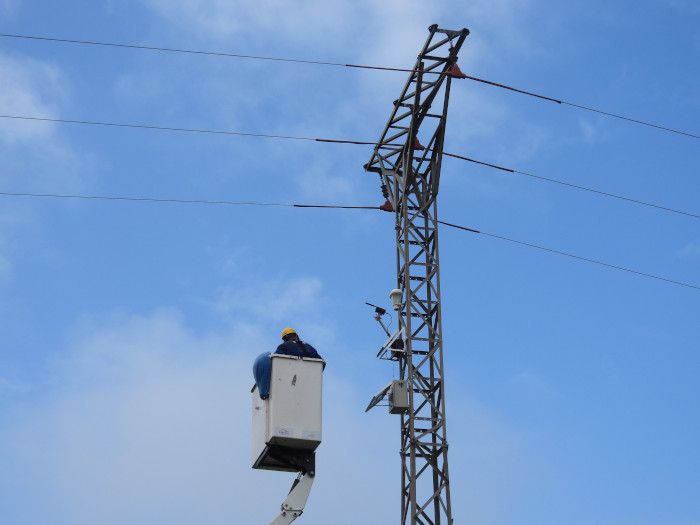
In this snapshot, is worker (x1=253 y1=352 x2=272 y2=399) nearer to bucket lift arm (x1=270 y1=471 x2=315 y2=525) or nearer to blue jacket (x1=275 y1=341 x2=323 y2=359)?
blue jacket (x1=275 y1=341 x2=323 y2=359)

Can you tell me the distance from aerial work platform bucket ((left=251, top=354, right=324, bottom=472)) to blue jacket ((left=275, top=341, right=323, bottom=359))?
12 centimetres

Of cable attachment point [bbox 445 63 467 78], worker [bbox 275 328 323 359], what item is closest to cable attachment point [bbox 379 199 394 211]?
cable attachment point [bbox 445 63 467 78]

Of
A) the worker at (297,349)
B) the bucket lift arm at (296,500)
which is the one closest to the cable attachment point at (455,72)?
the worker at (297,349)

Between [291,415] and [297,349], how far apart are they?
888 mm

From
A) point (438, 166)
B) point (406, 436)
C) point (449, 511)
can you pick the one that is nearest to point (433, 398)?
point (406, 436)

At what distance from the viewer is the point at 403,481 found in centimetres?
1984

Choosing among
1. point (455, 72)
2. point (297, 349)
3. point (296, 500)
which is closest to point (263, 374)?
point (297, 349)

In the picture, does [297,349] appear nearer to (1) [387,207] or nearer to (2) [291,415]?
(2) [291,415]

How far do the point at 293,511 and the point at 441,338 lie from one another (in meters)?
7.78

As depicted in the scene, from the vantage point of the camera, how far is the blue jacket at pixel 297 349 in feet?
44.4

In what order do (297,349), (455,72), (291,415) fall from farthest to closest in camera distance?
1. (455,72)
2. (297,349)
3. (291,415)

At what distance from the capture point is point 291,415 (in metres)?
13.1

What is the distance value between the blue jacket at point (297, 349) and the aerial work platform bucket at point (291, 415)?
0.39ft

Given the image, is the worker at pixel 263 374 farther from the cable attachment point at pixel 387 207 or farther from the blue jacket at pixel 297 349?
the cable attachment point at pixel 387 207
